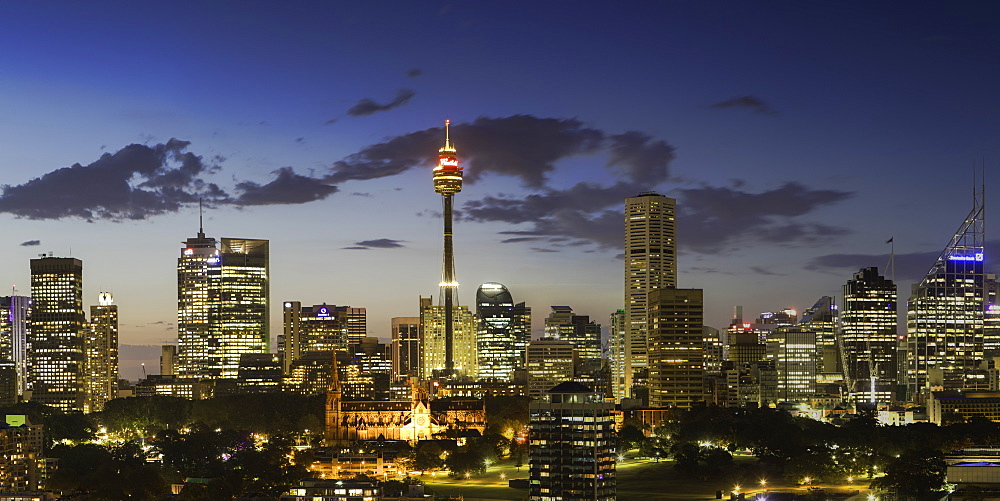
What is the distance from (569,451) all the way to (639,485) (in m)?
27.6

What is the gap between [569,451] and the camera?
150000 millimetres

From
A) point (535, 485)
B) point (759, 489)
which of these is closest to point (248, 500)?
point (535, 485)

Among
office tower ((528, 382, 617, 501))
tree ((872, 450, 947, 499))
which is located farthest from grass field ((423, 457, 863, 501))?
office tower ((528, 382, 617, 501))

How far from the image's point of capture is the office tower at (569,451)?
150m

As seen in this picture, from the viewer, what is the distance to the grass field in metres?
167

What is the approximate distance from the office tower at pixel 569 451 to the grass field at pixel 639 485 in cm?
1277

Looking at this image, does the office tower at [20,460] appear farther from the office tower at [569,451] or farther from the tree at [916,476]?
the tree at [916,476]

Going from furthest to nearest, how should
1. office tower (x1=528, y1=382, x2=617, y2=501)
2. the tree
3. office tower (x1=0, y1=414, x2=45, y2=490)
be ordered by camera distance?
1. office tower (x1=0, y1=414, x2=45, y2=490)
2. the tree
3. office tower (x1=528, y1=382, x2=617, y2=501)

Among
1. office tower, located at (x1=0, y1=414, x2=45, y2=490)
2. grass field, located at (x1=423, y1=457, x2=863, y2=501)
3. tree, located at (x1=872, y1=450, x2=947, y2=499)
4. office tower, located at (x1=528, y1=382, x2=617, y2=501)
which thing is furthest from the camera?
office tower, located at (x1=0, y1=414, x2=45, y2=490)

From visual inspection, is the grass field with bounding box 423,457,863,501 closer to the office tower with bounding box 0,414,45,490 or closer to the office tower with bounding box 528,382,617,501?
the office tower with bounding box 528,382,617,501

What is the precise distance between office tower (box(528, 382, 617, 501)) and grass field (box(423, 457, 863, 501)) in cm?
1277

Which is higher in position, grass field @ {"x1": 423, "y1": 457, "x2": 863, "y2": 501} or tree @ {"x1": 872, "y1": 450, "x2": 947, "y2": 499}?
tree @ {"x1": 872, "y1": 450, "x2": 947, "y2": 499}

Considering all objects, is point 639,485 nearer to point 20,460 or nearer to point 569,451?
point 569,451

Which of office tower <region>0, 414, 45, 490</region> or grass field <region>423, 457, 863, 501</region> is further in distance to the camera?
office tower <region>0, 414, 45, 490</region>
